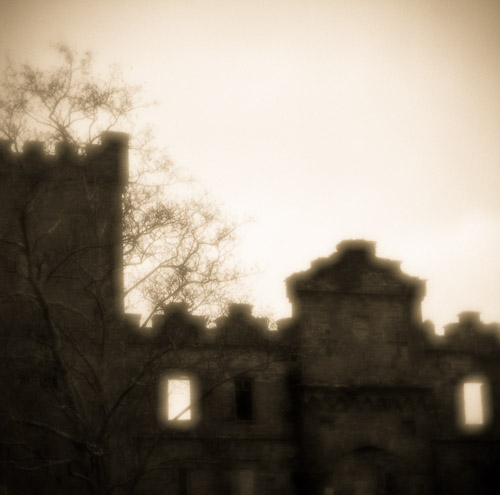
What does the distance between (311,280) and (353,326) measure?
2239 mm

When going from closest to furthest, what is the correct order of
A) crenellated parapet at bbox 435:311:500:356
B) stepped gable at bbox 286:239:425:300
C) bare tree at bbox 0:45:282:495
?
1. bare tree at bbox 0:45:282:495
2. stepped gable at bbox 286:239:425:300
3. crenellated parapet at bbox 435:311:500:356

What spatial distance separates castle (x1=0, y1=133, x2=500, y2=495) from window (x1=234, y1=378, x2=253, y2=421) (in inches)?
1.9

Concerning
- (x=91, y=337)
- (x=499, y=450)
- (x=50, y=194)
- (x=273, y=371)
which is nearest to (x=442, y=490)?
(x=499, y=450)

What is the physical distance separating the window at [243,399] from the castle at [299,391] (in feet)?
0.16

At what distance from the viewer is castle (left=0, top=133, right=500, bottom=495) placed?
80.9 ft

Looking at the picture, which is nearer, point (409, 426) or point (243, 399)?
point (243, 399)

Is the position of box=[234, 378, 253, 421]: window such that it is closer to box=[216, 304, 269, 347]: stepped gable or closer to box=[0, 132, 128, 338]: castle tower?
box=[216, 304, 269, 347]: stepped gable

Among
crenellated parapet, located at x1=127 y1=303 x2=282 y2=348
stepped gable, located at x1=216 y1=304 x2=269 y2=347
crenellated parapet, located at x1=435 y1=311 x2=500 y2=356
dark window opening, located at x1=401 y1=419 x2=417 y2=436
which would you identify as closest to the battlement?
crenellated parapet, located at x1=127 y1=303 x2=282 y2=348

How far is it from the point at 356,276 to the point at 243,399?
19.7ft

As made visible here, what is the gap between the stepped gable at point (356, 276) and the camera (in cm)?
3083

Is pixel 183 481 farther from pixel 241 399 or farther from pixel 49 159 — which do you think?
pixel 49 159

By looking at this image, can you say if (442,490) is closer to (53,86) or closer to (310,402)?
(310,402)

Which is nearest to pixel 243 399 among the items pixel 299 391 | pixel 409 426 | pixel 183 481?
pixel 299 391

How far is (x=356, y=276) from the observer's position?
31125 mm
